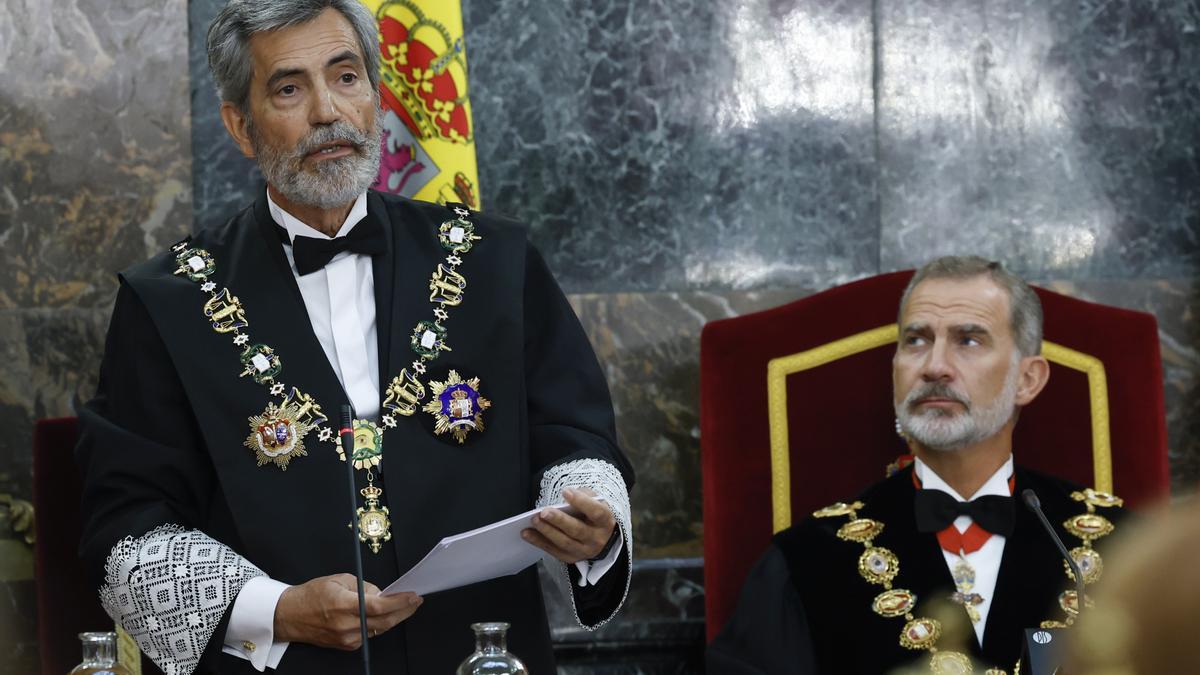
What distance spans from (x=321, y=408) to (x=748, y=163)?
1.64 metres

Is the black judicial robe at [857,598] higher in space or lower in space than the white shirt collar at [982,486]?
lower

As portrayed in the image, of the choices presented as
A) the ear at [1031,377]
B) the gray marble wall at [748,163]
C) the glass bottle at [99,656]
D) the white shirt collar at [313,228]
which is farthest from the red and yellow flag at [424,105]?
the glass bottle at [99,656]

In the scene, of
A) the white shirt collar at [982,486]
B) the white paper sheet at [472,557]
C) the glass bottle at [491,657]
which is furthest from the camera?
the white shirt collar at [982,486]

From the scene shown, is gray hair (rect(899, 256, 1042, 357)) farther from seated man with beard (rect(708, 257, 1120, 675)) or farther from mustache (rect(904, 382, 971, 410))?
mustache (rect(904, 382, 971, 410))

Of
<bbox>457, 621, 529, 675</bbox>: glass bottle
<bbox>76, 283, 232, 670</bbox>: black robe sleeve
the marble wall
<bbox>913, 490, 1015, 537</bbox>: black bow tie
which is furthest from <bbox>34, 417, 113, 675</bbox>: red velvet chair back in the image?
<bbox>913, 490, 1015, 537</bbox>: black bow tie

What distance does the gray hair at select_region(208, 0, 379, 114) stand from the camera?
235 cm

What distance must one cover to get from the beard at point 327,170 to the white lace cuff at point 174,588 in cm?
54

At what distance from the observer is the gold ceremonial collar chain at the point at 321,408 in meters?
2.25

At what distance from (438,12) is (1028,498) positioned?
1629 millimetres

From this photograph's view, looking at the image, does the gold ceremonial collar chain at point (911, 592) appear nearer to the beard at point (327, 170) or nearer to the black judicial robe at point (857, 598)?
the black judicial robe at point (857, 598)

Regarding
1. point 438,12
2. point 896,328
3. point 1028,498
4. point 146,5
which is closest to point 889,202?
point 896,328

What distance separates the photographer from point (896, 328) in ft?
10.8

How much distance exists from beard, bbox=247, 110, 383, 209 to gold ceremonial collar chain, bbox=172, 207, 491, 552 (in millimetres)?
190

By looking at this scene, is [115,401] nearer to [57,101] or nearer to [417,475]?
[417,475]
